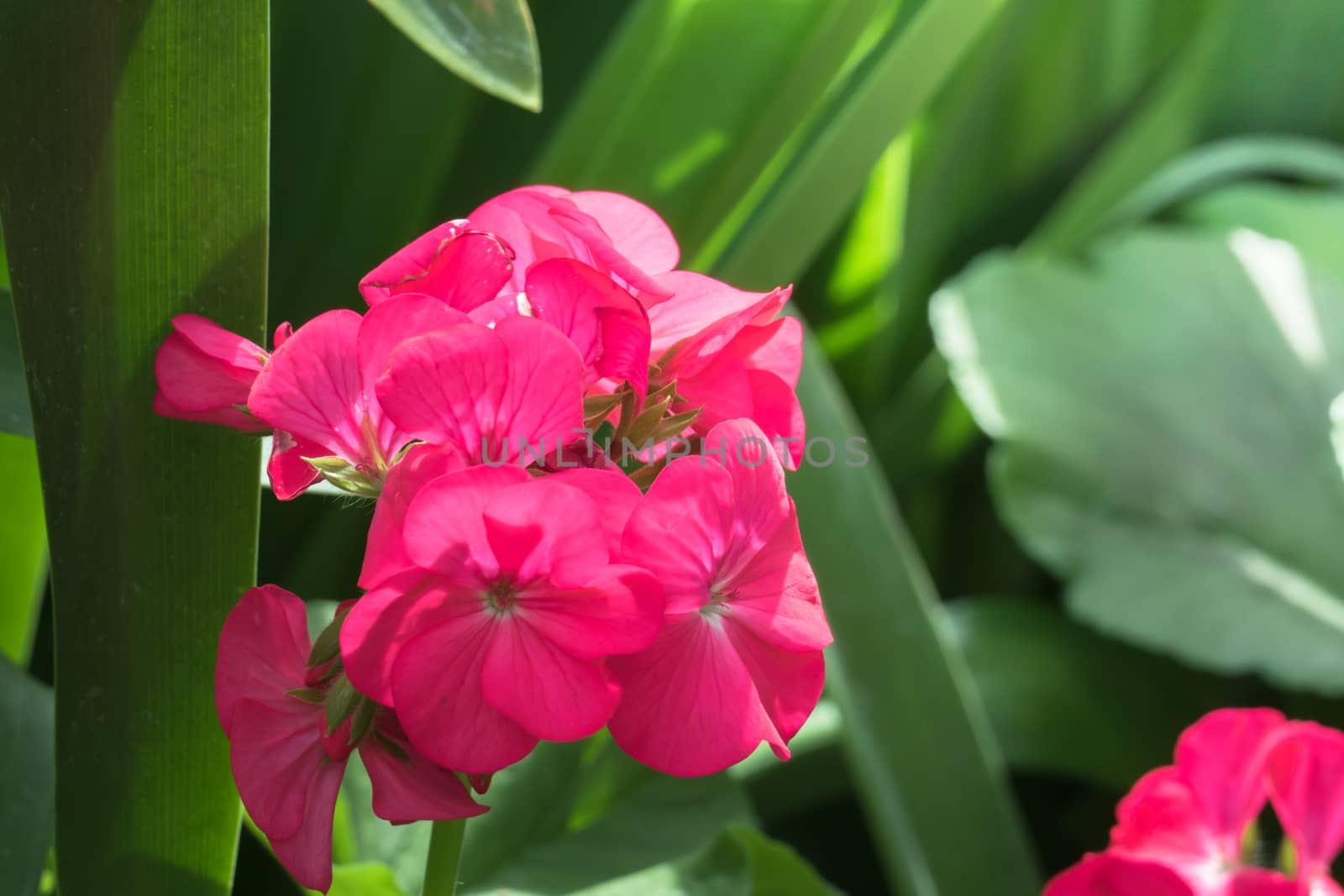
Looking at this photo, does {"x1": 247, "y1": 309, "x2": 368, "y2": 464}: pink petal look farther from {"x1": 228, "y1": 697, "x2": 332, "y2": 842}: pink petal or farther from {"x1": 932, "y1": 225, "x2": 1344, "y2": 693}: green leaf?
{"x1": 932, "y1": 225, "x2": 1344, "y2": 693}: green leaf

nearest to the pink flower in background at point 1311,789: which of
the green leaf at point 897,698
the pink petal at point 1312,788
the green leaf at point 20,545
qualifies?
the pink petal at point 1312,788

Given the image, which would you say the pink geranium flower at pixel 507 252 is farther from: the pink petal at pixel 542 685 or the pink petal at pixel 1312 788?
the pink petal at pixel 1312 788

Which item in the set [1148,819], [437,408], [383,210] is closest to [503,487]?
[437,408]

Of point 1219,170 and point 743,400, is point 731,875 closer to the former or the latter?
point 743,400

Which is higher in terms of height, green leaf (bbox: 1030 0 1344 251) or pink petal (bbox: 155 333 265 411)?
green leaf (bbox: 1030 0 1344 251)

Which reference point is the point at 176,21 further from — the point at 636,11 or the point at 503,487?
the point at 636,11

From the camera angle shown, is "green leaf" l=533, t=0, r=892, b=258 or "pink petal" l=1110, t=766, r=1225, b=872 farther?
"green leaf" l=533, t=0, r=892, b=258

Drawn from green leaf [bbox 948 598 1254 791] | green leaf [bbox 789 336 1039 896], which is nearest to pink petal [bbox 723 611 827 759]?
green leaf [bbox 789 336 1039 896]
